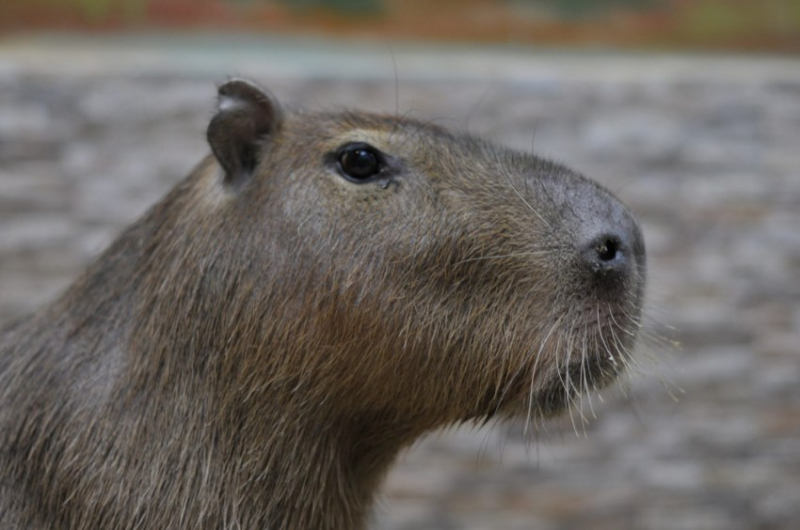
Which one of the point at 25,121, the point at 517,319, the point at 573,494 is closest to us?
the point at 517,319

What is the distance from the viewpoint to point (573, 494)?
21.7 ft

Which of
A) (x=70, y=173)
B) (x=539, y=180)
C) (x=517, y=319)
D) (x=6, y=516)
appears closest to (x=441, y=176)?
(x=539, y=180)

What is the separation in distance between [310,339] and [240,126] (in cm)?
57

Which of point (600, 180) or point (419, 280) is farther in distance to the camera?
point (600, 180)

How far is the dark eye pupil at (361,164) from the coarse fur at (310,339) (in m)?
0.03

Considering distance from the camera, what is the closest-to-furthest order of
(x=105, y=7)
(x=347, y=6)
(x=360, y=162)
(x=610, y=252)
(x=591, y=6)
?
(x=610, y=252) → (x=360, y=162) → (x=105, y=7) → (x=347, y=6) → (x=591, y=6)

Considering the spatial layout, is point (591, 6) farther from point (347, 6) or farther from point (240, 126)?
point (240, 126)

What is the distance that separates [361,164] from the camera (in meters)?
2.35

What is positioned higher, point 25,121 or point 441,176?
point 441,176

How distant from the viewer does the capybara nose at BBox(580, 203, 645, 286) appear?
219cm

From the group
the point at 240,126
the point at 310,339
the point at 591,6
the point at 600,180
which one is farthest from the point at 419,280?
the point at 591,6

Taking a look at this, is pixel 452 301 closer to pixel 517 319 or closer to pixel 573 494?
pixel 517 319

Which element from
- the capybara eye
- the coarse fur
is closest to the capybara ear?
the coarse fur

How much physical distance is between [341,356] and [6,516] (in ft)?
2.89
